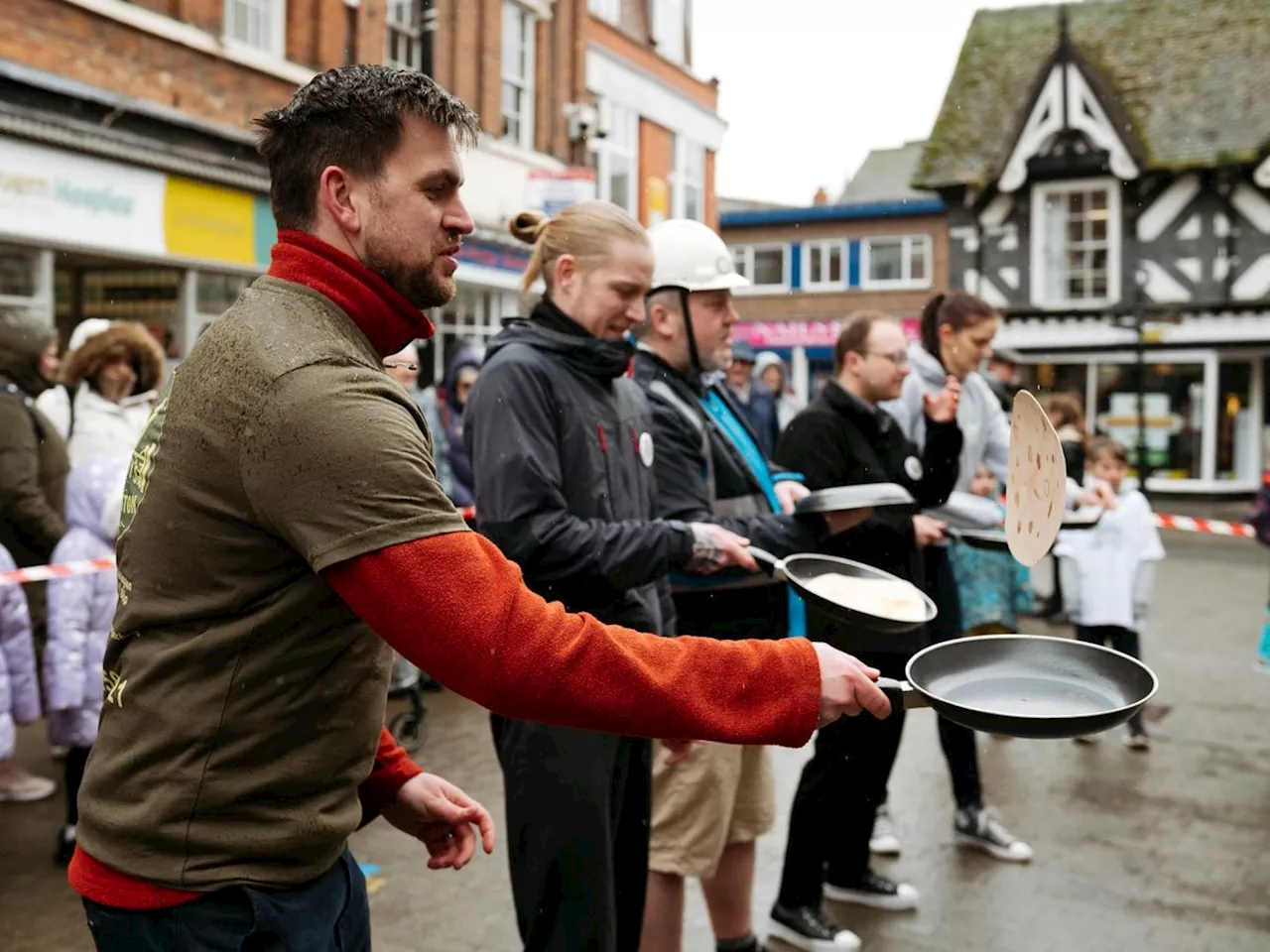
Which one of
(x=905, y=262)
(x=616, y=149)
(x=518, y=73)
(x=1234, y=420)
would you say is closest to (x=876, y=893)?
(x=518, y=73)

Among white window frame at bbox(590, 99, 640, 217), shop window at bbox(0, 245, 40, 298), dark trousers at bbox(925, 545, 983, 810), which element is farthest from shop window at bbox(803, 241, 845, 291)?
dark trousers at bbox(925, 545, 983, 810)

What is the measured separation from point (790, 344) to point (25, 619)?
1251 inches

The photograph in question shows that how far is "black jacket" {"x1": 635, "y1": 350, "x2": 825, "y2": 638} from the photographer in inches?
127

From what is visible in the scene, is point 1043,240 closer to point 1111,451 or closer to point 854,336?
point 1111,451

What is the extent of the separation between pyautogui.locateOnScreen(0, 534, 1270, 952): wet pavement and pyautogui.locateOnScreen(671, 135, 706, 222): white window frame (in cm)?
1617

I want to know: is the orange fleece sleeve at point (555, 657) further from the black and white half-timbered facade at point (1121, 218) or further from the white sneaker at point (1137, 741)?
the black and white half-timbered facade at point (1121, 218)

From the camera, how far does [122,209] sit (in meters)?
10.6

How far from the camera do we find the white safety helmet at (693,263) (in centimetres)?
345

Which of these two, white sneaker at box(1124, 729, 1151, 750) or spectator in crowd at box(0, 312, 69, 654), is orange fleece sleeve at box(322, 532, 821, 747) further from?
white sneaker at box(1124, 729, 1151, 750)

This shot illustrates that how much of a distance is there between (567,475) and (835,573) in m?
0.66

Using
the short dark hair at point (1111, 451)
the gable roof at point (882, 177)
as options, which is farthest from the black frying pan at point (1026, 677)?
the gable roof at point (882, 177)

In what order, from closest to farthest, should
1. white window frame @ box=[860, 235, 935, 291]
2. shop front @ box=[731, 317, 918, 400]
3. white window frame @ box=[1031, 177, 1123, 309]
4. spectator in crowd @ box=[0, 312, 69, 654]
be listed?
spectator in crowd @ box=[0, 312, 69, 654] → white window frame @ box=[1031, 177, 1123, 309] → white window frame @ box=[860, 235, 935, 291] → shop front @ box=[731, 317, 918, 400]

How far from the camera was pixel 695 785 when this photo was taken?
341cm

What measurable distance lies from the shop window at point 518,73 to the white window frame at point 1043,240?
11.8m
